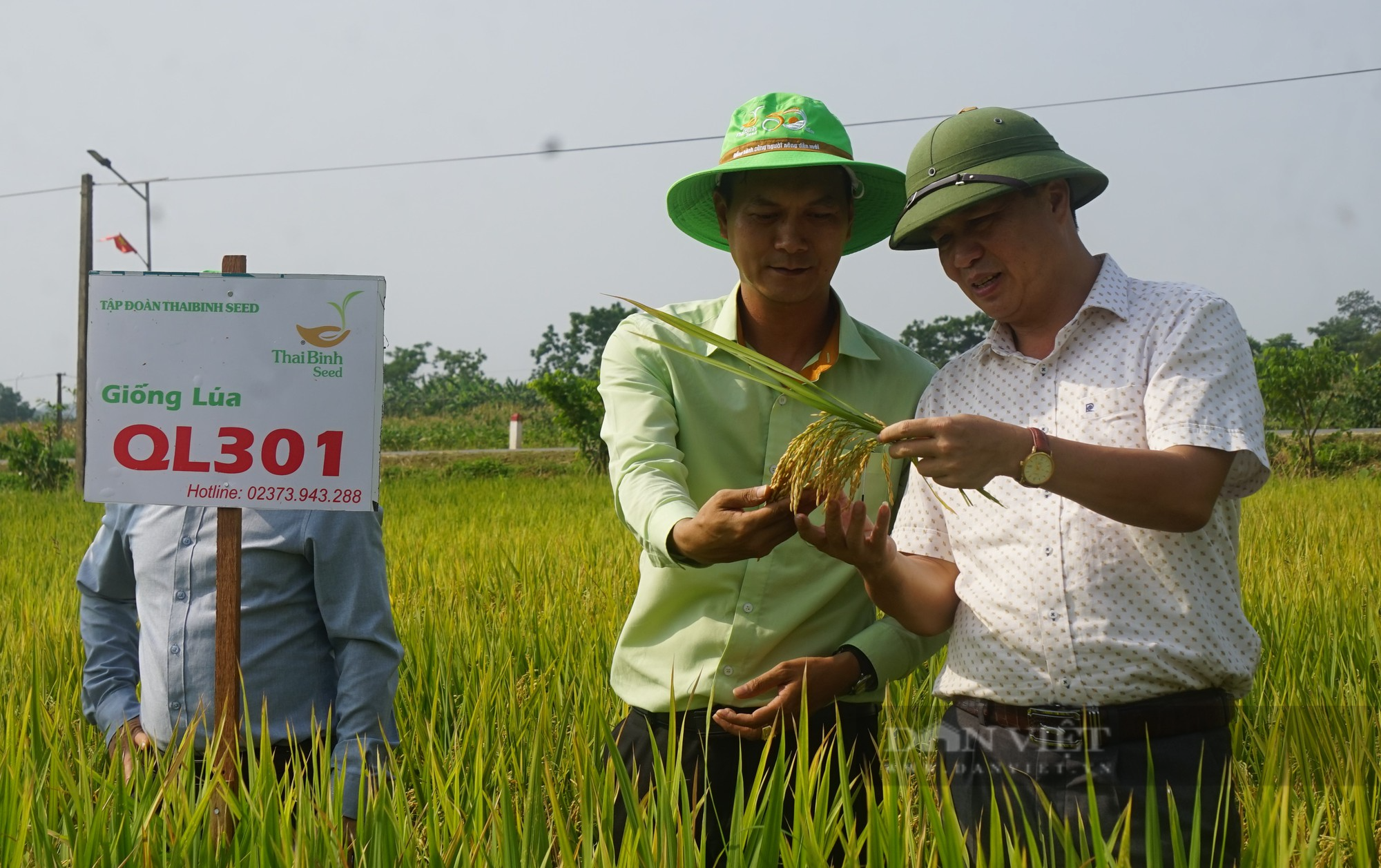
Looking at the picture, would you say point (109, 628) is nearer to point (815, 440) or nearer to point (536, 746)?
point (536, 746)

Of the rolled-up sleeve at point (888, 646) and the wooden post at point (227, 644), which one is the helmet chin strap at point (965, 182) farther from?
the wooden post at point (227, 644)

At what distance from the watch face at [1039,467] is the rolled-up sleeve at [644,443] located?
1.75 feet

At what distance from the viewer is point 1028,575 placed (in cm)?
161

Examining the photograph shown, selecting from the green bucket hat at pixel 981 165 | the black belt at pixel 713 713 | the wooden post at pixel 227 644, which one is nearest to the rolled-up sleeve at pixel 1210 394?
the green bucket hat at pixel 981 165

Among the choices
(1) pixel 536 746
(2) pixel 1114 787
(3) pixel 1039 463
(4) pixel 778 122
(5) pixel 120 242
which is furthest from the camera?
(5) pixel 120 242

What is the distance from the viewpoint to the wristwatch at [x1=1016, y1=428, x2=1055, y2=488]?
1433 millimetres

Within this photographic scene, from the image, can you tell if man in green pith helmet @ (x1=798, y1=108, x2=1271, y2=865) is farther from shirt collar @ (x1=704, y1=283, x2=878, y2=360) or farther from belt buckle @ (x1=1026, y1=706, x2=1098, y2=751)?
shirt collar @ (x1=704, y1=283, x2=878, y2=360)

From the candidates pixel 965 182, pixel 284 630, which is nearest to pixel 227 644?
pixel 284 630

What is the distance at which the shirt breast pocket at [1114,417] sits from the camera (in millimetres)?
1563

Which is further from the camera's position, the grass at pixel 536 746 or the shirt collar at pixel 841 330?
the shirt collar at pixel 841 330

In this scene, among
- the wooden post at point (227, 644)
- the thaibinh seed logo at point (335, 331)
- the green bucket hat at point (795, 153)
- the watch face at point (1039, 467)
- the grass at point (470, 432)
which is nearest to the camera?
the watch face at point (1039, 467)

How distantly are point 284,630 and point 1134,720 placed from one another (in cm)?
143

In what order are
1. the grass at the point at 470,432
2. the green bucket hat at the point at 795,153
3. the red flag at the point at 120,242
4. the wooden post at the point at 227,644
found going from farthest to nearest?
the grass at the point at 470,432 < the red flag at the point at 120,242 < the green bucket hat at the point at 795,153 < the wooden post at the point at 227,644

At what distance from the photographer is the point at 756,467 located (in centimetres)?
199
